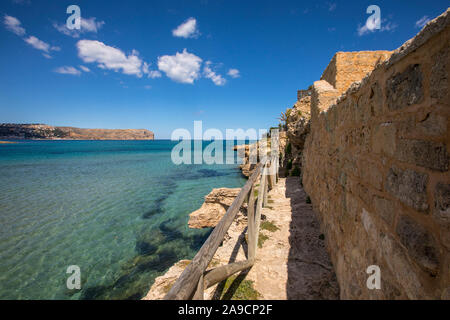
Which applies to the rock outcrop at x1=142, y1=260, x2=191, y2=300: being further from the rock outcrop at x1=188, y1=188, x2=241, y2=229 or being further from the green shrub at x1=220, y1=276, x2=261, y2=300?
the rock outcrop at x1=188, y1=188, x2=241, y2=229

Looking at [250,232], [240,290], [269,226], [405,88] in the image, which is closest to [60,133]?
[269,226]

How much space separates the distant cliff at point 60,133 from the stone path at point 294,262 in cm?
18432

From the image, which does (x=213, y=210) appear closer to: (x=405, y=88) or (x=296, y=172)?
(x=296, y=172)

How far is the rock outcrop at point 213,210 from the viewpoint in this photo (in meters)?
9.46

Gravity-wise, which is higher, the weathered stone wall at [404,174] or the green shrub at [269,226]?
the weathered stone wall at [404,174]

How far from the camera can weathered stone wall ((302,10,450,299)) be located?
942 millimetres

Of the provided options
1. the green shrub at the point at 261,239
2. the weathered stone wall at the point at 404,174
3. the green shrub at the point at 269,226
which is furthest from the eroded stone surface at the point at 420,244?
the green shrub at the point at 269,226

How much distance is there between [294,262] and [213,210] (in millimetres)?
6772

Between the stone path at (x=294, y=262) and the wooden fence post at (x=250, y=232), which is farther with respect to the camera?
the wooden fence post at (x=250, y=232)

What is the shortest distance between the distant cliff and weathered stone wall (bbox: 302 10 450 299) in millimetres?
185800

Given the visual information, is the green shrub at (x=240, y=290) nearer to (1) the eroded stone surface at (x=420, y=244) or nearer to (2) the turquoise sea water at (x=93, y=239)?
(1) the eroded stone surface at (x=420, y=244)

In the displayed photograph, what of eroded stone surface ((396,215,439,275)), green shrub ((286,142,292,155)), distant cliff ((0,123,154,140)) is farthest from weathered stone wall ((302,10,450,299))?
distant cliff ((0,123,154,140))

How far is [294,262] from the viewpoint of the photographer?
10.7ft
